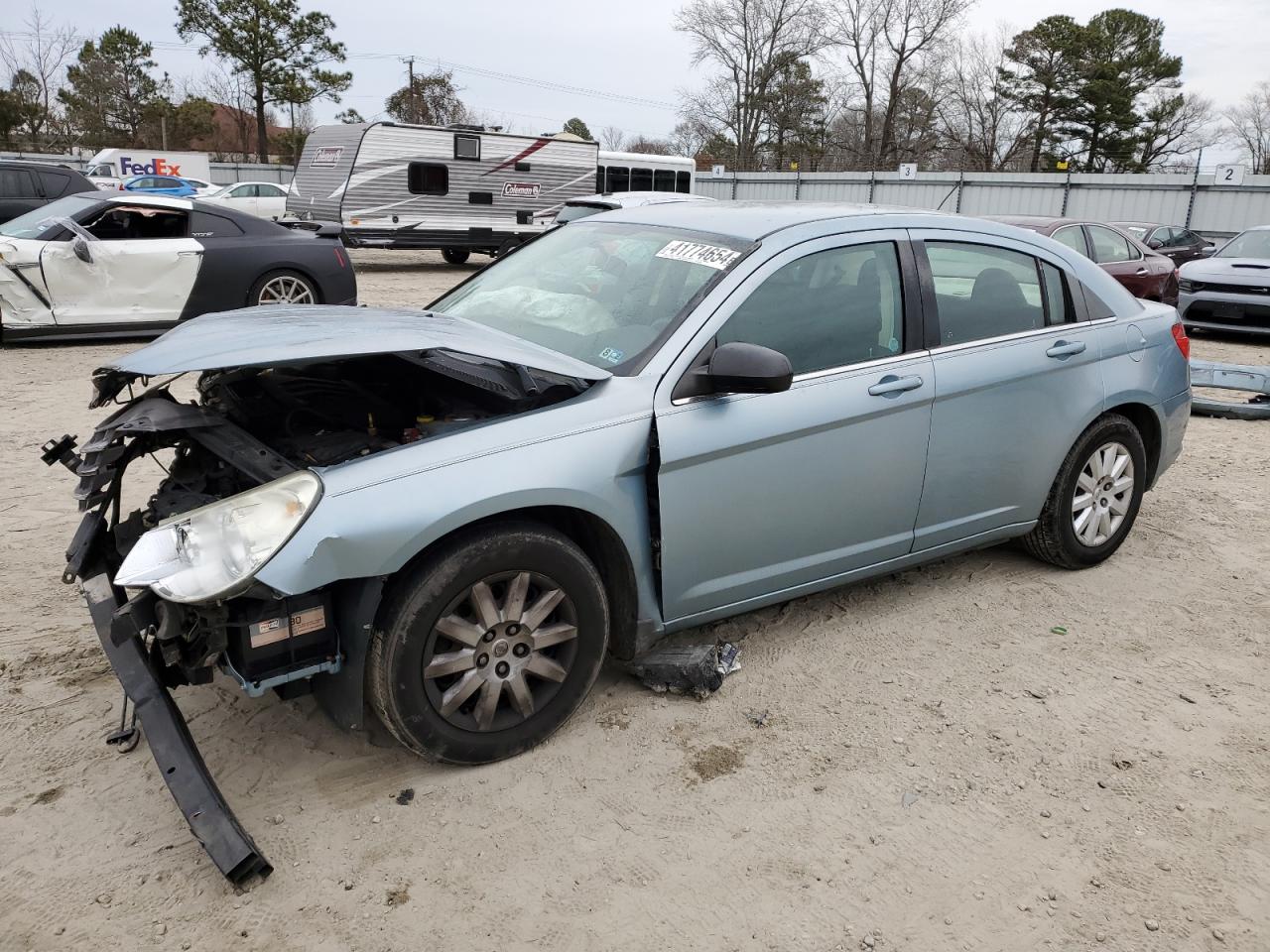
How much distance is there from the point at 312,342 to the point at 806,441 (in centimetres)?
171

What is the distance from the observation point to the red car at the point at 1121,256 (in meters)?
11.6

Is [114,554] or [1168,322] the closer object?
[114,554]

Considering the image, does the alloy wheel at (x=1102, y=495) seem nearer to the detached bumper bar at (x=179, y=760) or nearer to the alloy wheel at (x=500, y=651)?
the alloy wheel at (x=500, y=651)

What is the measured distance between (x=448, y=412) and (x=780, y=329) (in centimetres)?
123

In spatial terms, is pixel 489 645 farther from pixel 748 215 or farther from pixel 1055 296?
pixel 1055 296

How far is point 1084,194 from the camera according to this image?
26.9 metres

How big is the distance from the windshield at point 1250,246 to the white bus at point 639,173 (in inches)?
531

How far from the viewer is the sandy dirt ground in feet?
8.00

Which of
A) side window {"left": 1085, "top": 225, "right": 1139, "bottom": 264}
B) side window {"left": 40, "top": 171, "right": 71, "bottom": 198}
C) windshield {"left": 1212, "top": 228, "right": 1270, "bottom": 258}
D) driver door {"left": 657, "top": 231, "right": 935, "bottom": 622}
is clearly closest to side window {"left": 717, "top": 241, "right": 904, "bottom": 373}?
driver door {"left": 657, "top": 231, "right": 935, "bottom": 622}

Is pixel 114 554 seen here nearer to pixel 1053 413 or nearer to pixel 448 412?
pixel 448 412

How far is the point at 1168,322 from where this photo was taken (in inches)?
186

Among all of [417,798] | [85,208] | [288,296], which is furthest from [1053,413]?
[85,208]

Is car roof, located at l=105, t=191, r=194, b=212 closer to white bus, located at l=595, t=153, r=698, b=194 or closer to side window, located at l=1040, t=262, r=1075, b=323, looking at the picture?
side window, located at l=1040, t=262, r=1075, b=323

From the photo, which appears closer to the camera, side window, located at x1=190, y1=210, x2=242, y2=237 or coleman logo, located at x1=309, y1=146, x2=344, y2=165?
side window, located at x1=190, y1=210, x2=242, y2=237
